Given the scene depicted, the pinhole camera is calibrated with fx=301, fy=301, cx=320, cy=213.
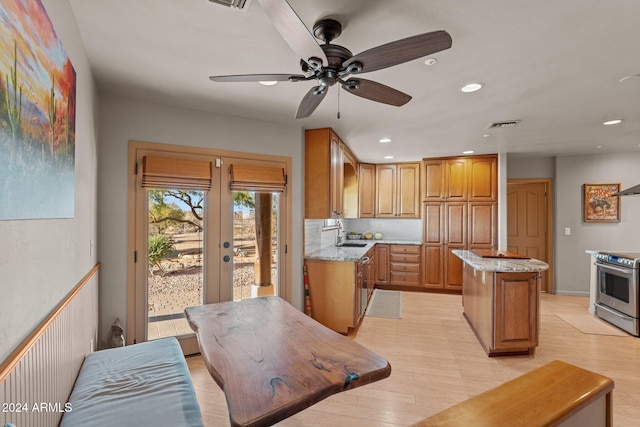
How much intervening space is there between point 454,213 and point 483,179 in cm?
77

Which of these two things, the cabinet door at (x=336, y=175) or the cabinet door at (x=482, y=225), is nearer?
the cabinet door at (x=336, y=175)

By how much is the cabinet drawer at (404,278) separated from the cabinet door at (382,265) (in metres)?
0.11

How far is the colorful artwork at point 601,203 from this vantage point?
5.06 meters

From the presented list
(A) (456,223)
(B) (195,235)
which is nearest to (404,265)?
(A) (456,223)

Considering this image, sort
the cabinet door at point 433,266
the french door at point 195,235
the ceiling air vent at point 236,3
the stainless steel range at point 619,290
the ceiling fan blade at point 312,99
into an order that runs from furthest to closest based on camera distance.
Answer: the cabinet door at point 433,266 → the stainless steel range at point 619,290 → the french door at point 195,235 → the ceiling fan blade at point 312,99 → the ceiling air vent at point 236,3

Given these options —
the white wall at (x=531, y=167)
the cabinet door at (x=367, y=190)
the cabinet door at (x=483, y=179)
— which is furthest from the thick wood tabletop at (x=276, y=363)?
the white wall at (x=531, y=167)

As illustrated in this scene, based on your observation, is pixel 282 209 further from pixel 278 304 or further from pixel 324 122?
pixel 278 304

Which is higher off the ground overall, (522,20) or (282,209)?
(522,20)

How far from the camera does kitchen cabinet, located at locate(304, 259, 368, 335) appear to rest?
11.6 feet

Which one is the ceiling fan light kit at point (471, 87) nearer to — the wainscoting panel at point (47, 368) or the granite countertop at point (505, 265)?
the granite countertop at point (505, 265)

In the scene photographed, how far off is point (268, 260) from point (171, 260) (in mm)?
997

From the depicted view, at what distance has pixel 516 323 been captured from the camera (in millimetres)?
3029

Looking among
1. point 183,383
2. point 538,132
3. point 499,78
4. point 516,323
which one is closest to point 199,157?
point 183,383

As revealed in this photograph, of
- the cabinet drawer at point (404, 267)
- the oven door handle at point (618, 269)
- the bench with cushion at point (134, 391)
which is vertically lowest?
the cabinet drawer at point (404, 267)
